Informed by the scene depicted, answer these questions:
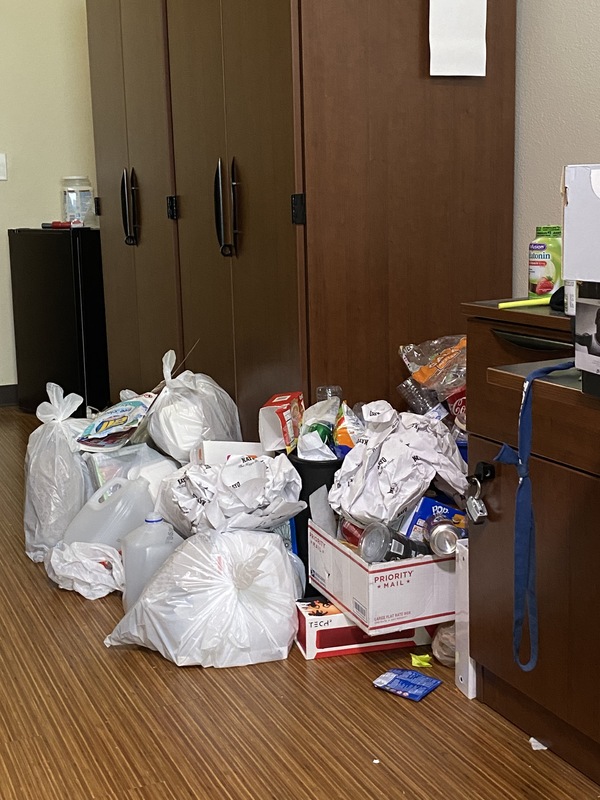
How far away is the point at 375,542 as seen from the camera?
2.28 meters

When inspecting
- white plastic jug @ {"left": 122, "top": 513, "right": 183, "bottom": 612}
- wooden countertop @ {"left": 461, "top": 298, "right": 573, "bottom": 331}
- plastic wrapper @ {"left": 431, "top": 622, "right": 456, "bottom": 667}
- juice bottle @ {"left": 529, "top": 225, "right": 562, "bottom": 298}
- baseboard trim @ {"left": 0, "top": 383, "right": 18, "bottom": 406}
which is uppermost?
juice bottle @ {"left": 529, "top": 225, "right": 562, "bottom": 298}

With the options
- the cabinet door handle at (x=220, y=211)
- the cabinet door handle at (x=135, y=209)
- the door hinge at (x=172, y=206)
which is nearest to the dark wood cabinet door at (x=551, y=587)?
the cabinet door handle at (x=220, y=211)

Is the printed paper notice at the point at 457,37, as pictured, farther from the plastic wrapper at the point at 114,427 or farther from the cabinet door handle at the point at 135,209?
the cabinet door handle at the point at 135,209

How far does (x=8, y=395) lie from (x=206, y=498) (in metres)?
3.19

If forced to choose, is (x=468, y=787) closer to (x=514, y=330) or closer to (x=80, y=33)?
(x=514, y=330)

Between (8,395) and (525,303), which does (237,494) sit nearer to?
(525,303)

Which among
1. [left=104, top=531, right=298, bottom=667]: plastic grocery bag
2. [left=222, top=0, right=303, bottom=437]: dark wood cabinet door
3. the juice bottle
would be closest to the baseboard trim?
[left=222, top=0, right=303, bottom=437]: dark wood cabinet door

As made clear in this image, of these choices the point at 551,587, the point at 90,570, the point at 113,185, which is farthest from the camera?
the point at 113,185

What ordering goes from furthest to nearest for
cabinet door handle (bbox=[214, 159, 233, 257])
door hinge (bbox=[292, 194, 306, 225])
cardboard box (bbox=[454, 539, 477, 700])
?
cabinet door handle (bbox=[214, 159, 233, 257]) < door hinge (bbox=[292, 194, 306, 225]) < cardboard box (bbox=[454, 539, 477, 700])

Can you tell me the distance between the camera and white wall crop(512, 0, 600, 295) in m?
2.48

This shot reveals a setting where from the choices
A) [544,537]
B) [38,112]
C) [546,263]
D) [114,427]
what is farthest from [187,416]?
[38,112]

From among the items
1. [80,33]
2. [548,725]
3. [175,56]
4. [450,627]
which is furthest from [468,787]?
[80,33]

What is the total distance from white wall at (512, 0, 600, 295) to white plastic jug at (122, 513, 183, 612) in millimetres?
1242

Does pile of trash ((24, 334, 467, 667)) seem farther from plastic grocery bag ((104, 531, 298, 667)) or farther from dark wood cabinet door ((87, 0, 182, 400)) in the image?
dark wood cabinet door ((87, 0, 182, 400))
